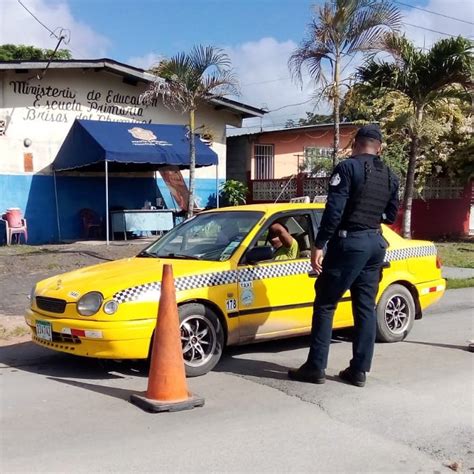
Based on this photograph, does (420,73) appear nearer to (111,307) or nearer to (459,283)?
(459,283)

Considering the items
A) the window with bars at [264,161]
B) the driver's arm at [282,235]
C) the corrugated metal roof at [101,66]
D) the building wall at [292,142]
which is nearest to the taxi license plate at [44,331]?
the driver's arm at [282,235]

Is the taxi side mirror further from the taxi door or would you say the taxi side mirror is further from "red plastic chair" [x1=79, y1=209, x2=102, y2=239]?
"red plastic chair" [x1=79, y1=209, x2=102, y2=239]

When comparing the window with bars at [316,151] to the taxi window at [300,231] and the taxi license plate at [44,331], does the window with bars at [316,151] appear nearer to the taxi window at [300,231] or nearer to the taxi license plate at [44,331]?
the taxi window at [300,231]

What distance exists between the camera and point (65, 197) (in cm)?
1789

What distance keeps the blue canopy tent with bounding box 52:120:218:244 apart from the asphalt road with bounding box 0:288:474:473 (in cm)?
966

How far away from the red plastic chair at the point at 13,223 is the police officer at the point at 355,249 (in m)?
12.5

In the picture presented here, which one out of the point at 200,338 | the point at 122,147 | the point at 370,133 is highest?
the point at 122,147

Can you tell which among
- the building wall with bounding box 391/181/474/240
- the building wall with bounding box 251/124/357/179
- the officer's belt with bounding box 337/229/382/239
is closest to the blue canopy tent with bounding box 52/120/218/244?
the building wall with bounding box 251/124/357/179

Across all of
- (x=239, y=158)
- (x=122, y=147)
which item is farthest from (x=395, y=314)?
(x=239, y=158)

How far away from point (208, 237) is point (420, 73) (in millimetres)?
9266

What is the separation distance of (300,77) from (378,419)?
30.7 feet

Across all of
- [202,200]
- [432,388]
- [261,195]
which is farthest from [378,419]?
[261,195]

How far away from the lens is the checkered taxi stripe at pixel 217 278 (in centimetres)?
545

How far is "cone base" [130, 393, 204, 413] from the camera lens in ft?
15.5
